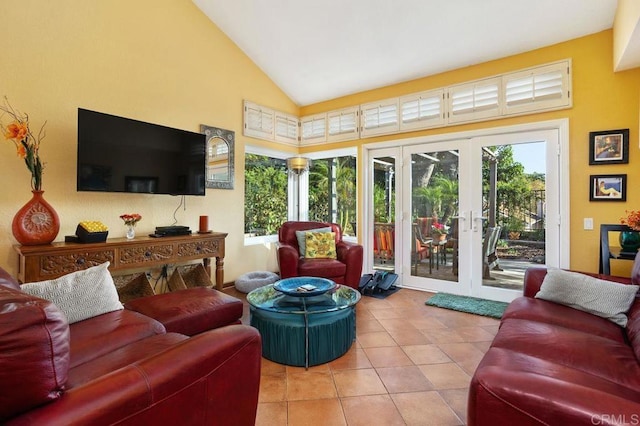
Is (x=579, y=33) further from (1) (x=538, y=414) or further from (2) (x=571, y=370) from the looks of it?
(1) (x=538, y=414)

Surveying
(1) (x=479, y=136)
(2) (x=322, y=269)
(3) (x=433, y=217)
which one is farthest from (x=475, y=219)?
(2) (x=322, y=269)

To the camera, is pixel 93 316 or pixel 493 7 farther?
pixel 493 7

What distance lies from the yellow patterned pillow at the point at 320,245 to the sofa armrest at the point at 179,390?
2.59 meters

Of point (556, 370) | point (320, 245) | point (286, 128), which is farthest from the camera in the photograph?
point (286, 128)

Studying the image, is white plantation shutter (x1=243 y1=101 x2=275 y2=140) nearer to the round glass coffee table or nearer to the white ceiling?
the white ceiling

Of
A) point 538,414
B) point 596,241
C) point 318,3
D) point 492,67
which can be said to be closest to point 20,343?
point 538,414

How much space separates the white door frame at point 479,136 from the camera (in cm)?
321

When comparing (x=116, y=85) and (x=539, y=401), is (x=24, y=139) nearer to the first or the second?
(x=116, y=85)

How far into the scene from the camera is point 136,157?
3.06 m

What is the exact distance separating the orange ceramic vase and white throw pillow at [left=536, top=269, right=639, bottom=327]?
3.81 metres

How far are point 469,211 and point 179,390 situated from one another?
3649mm

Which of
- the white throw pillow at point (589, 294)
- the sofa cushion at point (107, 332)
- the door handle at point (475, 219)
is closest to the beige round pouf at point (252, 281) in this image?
the sofa cushion at point (107, 332)

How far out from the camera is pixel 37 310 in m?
0.83

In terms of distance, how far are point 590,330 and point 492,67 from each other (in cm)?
305
